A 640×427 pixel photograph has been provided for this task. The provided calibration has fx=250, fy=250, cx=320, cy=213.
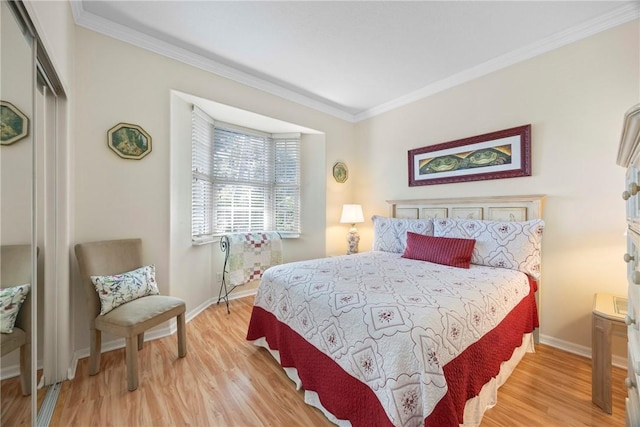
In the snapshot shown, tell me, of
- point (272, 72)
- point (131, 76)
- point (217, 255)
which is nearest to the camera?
point (131, 76)

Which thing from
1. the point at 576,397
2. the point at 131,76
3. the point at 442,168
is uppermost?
the point at 131,76

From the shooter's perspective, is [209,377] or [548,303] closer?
[209,377]

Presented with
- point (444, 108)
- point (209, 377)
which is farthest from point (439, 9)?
point (209, 377)

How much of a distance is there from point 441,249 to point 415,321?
1.36m

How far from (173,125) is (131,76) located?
1.55 feet

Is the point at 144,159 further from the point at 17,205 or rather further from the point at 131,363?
the point at 131,363

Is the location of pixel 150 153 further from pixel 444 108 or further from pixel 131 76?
pixel 444 108

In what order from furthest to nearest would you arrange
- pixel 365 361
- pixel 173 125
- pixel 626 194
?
pixel 173 125 < pixel 365 361 < pixel 626 194

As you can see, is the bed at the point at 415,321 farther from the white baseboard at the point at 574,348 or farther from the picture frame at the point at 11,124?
the picture frame at the point at 11,124

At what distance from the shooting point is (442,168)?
295cm

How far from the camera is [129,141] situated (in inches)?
83.9

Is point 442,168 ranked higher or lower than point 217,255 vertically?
higher

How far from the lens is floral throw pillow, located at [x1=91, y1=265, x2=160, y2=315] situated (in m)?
Result: 1.74

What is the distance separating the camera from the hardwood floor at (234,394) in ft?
4.56
